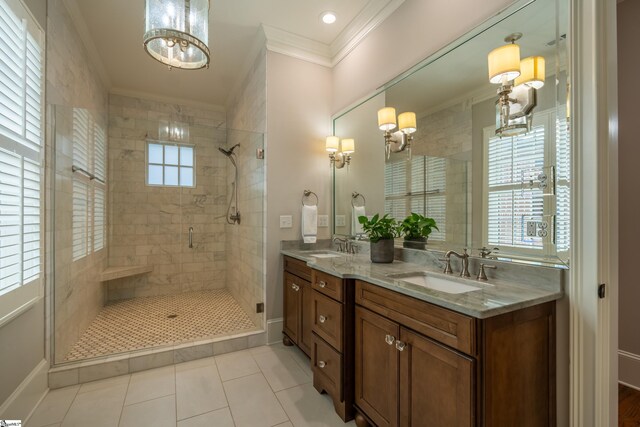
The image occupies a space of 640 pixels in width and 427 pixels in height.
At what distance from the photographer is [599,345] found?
1.15 m

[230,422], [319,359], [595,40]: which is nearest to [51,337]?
[230,422]

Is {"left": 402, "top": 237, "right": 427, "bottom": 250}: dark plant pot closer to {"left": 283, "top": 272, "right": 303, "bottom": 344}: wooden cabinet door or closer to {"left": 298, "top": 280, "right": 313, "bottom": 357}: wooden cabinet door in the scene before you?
{"left": 298, "top": 280, "right": 313, "bottom": 357}: wooden cabinet door

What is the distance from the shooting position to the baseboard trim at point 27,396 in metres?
1.53

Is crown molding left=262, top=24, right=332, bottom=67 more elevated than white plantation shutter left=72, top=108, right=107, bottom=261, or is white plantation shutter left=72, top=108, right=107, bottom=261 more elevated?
crown molding left=262, top=24, right=332, bottom=67

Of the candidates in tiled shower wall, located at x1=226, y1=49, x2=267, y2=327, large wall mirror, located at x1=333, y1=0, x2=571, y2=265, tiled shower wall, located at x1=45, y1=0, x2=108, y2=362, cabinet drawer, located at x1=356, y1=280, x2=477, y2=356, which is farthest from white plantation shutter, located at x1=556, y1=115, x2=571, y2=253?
tiled shower wall, located at x1=45, y1=0, x2=108, y2=362

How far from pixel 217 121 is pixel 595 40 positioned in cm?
451

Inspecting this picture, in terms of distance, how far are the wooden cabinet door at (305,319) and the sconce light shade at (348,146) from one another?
1.32 m

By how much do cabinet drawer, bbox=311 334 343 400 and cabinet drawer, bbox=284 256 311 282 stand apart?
0.49 meters

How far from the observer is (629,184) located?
203 cm

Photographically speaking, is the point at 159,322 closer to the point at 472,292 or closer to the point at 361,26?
the point at 472,292

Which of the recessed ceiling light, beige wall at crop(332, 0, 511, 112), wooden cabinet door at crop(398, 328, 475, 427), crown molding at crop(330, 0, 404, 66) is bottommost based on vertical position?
wooden cabinet door at crop(398, 328, 475, 427)

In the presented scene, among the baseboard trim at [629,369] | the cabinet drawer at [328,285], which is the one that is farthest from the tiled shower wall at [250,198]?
the baseboard trim at [629,369]

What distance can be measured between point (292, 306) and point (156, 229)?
2.37 metres

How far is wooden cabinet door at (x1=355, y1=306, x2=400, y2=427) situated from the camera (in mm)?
1364
